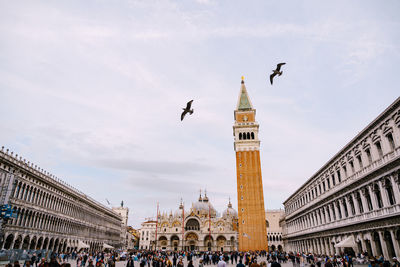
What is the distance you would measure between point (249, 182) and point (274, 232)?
82.1 feet

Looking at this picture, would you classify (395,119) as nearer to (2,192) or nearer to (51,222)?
(2,192)

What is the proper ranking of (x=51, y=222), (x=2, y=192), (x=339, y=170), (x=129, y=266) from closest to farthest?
(x=129, y=266) < (x=2, y=192) < (x=339, y=170) < (x=51, y=222)

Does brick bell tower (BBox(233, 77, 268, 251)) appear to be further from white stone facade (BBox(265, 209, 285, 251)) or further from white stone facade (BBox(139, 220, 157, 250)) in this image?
white stone facade (BBox(139, 220, 157, 250))

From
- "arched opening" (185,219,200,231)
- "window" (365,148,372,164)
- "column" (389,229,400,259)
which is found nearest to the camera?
"column" (389,229,400,259)

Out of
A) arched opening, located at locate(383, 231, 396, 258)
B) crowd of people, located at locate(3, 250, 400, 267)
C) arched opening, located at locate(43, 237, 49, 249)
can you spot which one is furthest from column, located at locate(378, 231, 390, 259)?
arched opening, located at locate(43, 237, 49, 249)

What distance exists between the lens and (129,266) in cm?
1549

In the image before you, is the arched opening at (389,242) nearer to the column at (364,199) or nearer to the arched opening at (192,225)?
the column at (364,199)

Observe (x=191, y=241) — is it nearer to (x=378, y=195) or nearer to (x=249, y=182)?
(x=249, y=182)

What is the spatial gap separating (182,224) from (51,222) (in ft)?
156

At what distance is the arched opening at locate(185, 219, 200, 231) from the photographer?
8350 cm

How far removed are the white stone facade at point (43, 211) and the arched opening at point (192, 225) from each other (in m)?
29.4

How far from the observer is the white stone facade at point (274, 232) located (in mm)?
77125

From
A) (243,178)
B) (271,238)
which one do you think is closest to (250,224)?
(243,178)

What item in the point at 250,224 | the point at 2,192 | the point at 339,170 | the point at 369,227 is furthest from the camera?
the point at 250,224
